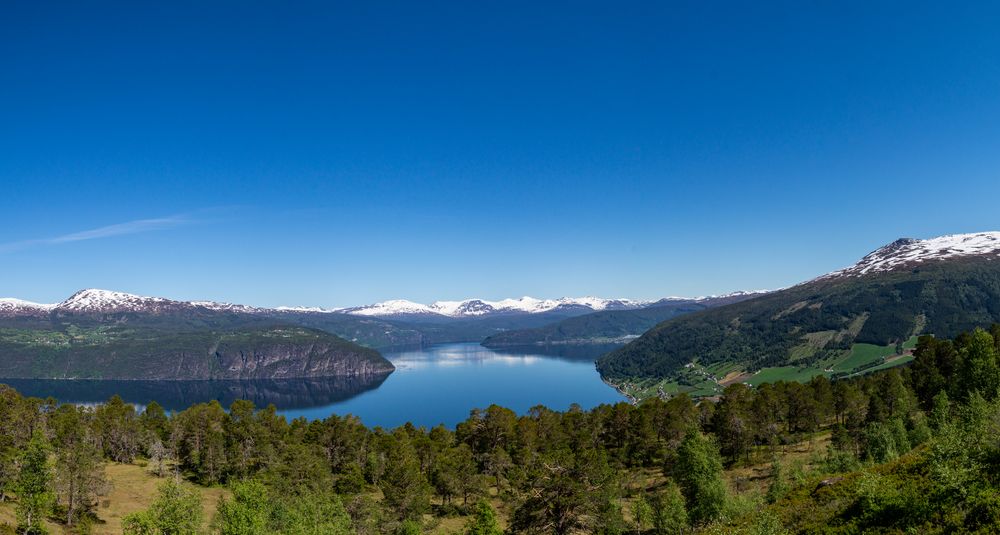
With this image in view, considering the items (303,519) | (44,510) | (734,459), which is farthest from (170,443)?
(734,459)

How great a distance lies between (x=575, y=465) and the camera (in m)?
64.8

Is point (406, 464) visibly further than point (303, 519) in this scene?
Yes

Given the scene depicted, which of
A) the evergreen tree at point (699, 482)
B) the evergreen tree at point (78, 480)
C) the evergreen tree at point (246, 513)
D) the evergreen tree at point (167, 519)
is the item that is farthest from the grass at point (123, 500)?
the evergreen tree at point (699, 482)

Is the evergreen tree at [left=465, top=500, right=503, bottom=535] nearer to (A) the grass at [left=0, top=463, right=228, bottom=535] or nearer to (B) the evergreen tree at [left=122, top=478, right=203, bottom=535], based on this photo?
(B) the evergreen tree at [left=122, top=478, right=203, bottom=535]

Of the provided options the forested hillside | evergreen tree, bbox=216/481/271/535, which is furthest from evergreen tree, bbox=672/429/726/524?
→ evergreen tree, bbox=216/481/271/535

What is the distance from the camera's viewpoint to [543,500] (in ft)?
168

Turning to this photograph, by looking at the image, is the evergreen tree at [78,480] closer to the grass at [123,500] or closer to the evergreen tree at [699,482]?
the grass at [123,500]

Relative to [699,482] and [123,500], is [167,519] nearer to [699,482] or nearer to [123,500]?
[123,500]

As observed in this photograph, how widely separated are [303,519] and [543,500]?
26.0 metres

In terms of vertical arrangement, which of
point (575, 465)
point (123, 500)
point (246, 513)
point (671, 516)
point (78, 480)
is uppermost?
point (246, 513)

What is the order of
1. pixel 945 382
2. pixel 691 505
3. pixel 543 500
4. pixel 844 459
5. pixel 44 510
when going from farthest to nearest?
pixel 945 382 → pixel 844 459 → pixel 691 505 → pixel 44 510 → pixel 543 500

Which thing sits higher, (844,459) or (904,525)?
(904,525)

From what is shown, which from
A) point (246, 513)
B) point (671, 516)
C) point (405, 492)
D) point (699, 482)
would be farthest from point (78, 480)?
point (699, 482)

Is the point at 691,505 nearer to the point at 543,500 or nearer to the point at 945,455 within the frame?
the point at 543,500
